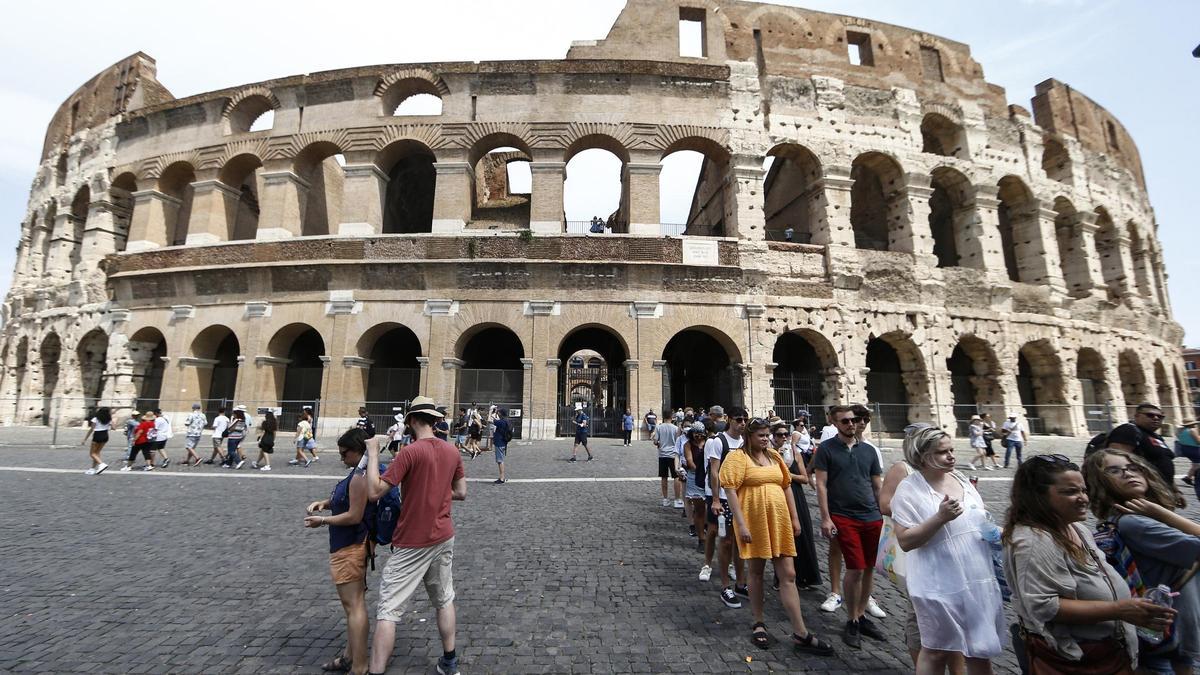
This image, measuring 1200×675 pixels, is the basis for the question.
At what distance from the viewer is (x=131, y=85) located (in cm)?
1947

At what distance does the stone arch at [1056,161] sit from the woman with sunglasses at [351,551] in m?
25.7

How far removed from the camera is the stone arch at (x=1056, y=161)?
1891 centimetres

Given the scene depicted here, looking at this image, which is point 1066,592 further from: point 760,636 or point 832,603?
point 832,603

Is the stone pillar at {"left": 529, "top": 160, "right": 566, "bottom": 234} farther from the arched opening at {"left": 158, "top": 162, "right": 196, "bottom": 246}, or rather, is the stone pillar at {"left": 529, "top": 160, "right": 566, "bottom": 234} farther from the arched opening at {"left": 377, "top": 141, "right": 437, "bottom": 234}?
the arched opening at {"left": 158, "top": 162, "right": 196, "bottom": 246}

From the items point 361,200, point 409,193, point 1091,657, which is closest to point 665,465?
point 1091,657

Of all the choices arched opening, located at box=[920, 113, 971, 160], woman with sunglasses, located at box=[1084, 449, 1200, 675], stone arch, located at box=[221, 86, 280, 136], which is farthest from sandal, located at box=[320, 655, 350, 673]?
arched opening, located at box=[920, 113, 971, 160]

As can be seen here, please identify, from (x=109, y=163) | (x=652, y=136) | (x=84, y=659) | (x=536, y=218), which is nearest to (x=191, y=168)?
(x=109, y=163)

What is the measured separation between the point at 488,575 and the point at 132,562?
3323mm

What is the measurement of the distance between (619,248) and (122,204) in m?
20.1

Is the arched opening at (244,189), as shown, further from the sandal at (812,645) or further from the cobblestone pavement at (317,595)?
the sandal at (812,645)

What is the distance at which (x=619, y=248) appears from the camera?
48.9 feet

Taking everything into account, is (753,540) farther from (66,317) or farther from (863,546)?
(66,317)

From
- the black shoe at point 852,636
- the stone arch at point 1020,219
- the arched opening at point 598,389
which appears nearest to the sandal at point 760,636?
the black shoe at point 852,636

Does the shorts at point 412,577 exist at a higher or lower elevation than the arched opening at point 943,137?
lower
